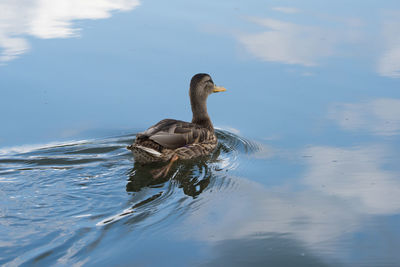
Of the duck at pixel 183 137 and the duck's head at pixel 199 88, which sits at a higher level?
the duck's head at pixel 199 88

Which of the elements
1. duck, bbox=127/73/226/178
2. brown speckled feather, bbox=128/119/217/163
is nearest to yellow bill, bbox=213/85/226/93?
duck, bbox=127/73/226/178

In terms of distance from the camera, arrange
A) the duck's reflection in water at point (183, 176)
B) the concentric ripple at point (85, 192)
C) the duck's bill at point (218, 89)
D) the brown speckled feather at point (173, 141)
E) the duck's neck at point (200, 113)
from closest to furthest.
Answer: the concentric ripple at point (85, 192), the duck's reflection in water at point (183, 176), the brown speckled feather at point (173, 141), the duck's neck at point (200, 113), the duck's bill at point (218, 89)

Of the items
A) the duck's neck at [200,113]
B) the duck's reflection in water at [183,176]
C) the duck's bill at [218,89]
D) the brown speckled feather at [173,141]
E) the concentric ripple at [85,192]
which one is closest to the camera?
the concentric ripple at [85,192]

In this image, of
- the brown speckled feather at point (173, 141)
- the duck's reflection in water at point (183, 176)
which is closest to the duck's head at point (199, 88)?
the brown speckled feather at point (173, 141)

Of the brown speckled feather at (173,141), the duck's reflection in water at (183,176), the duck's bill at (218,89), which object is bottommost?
the duck's reflection in water at (183,176)

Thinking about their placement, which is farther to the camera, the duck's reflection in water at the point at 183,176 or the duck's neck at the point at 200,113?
the duck's neck at the point at 200,113

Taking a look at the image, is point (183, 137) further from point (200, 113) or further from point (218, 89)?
point (218, 89)

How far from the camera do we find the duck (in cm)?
687

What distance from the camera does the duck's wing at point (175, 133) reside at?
6.96m

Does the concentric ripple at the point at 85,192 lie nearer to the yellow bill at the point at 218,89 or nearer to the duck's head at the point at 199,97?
the duck's head at the point at 199,97

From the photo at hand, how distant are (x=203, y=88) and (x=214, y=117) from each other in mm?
497

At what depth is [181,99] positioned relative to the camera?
8.51 m

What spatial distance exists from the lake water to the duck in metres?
0.15

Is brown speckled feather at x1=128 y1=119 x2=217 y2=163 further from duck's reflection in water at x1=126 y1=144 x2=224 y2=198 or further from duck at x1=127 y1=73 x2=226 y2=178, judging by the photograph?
duck's reflection in water at x1=126 y1=144 x2=224 y2=198
